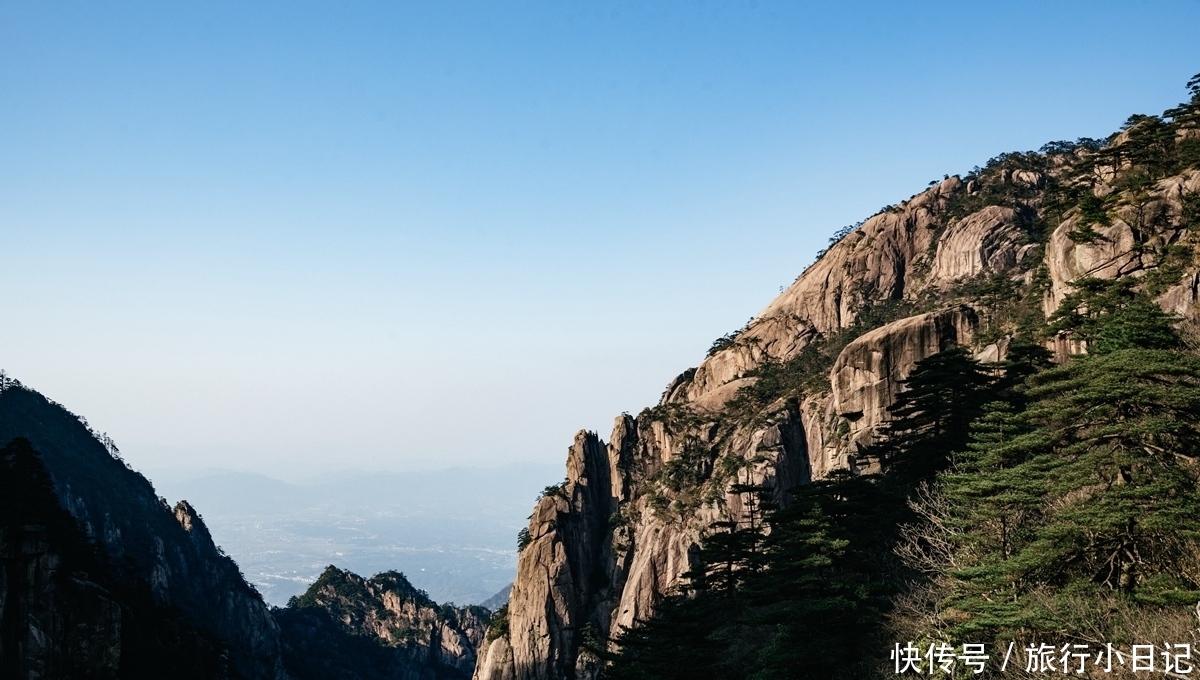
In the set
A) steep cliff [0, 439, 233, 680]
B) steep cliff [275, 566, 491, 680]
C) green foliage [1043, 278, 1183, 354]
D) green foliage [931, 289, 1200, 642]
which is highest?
green foliage [1043, 278, 1183, 354]

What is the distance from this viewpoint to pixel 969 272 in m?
68.4

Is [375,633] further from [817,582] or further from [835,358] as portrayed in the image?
[817,582]

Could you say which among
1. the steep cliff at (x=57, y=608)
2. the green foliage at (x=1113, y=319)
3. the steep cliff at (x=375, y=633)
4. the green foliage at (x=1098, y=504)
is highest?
the green foliage at (x=1113, y=319)

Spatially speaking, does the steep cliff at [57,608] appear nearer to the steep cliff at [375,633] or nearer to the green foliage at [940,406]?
the green foliage at [940,406]

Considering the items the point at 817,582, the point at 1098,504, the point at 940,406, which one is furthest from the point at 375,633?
the point at 1098,504

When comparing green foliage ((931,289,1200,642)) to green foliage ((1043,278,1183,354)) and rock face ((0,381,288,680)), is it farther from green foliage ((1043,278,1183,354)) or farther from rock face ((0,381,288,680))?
rock face ((0,381,288,680))

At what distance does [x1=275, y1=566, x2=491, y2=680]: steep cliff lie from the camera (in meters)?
120

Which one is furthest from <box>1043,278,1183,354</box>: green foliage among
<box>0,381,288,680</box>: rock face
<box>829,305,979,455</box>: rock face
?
<box>0,381,288,680</box>: rock face

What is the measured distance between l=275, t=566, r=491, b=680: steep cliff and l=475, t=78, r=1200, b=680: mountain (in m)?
51.6

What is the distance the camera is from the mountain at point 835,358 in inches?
1853

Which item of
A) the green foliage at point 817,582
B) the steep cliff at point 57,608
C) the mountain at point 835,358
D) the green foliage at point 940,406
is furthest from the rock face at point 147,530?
the green foliage at point 940,406

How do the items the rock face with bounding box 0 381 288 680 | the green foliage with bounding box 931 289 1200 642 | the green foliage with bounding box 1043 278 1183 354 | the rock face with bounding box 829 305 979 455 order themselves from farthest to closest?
the rock face with bounding box 0 381 288 680, the rock face with bounding box 829 305 979 455, the green foliage with bounding box 1043 278 1183 354, the green foliage with bounding box 931 289 1200 642

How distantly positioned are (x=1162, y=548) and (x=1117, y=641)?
4.13 meters

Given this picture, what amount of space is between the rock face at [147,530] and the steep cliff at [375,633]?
356 inches
